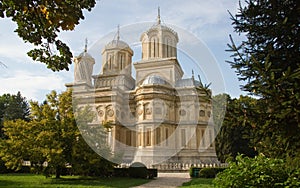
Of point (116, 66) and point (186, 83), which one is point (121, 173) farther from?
point (116, 66)

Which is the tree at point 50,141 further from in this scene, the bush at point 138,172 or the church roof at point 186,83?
→ the church roof at point 186,83

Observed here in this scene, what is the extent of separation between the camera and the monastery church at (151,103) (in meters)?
26.1

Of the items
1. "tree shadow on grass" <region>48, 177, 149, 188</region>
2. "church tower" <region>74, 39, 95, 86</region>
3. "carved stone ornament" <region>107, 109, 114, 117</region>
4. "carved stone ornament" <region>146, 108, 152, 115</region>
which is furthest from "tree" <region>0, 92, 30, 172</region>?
"tree shadow on grass" <region>48, 177, 149, 188</region>

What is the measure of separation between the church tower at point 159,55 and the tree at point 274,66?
922 inches

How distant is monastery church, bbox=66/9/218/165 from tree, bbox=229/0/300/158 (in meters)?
17.6

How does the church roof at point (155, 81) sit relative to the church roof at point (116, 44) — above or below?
below

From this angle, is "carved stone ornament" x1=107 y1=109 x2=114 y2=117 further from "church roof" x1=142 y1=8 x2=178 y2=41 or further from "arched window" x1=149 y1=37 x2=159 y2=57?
"church roof" x1=142 y1=8 x2=178 y2=41

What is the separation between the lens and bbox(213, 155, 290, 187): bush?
17.5 feet

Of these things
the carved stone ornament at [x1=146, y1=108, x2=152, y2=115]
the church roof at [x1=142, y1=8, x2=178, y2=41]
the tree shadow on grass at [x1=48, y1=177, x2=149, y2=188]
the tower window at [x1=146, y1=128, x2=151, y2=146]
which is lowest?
the tree shadow on grass at [x1=48, y1=177, x2=149, y2=188]

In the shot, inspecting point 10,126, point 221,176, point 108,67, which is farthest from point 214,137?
point 221,176

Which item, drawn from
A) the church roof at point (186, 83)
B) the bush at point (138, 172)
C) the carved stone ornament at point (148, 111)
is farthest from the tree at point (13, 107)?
the bush at point (138, 172)

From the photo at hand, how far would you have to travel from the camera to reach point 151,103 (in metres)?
26.6

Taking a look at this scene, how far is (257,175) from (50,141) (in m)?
10.5

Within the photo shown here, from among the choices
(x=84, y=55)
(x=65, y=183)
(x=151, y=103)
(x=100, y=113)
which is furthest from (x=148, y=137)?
(x=84, y=55)
